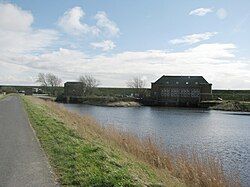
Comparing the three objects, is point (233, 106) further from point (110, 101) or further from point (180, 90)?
point (110, 101)

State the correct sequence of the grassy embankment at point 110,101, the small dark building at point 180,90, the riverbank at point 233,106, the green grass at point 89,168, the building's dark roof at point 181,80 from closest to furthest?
the green grass at point 89,168
the riverbank at point 233,106
the grassy embankment at point 110,101
the small dark building at point 180,90
the building's dark roof at point 181,80

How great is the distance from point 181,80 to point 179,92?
7.22 meters

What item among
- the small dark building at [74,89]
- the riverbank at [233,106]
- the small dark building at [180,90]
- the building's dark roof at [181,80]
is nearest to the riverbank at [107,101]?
the small dark building at [180,90]

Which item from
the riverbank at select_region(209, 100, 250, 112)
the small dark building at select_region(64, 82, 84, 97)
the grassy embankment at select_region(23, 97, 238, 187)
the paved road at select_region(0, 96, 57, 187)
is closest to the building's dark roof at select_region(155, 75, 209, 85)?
the riverbank at select_region(209, 100, 250, 112)

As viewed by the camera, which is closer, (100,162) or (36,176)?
(36,176)

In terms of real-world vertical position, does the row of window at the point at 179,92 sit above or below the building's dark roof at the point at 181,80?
below

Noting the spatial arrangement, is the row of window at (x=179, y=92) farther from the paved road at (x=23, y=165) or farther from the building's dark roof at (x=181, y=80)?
the paved road at (x=23, y=165)

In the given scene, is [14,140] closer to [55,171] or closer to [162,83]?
[55,171]

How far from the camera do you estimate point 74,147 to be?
34.0 feet

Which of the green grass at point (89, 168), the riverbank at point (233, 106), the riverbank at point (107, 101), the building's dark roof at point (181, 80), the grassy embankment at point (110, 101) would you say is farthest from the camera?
the building's dark roof at point (181, 80)

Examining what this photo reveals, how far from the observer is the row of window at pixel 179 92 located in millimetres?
104375

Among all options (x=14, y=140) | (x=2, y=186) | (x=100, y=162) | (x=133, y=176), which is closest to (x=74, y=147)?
(x=100, y=162)

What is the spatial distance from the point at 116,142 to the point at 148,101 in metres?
84.3

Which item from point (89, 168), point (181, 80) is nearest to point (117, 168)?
point (89, 168)
